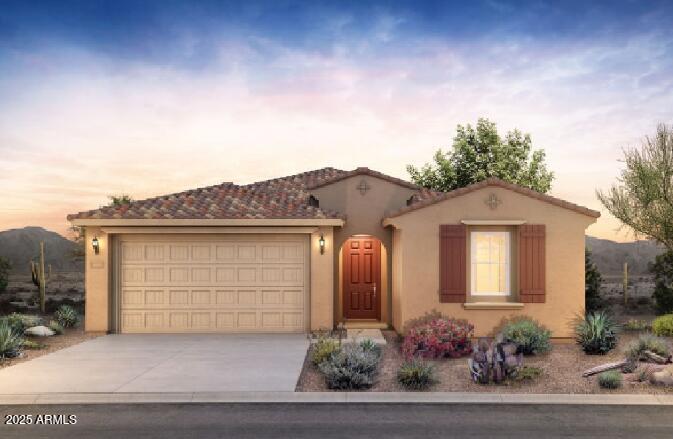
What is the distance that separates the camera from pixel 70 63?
53.5 ft

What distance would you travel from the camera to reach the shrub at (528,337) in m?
11.3

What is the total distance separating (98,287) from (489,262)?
33.0 feet

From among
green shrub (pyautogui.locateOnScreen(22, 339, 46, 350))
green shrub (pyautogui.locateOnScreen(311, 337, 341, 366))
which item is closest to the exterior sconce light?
green shrub (pyautogui.locateOnScreen(311, 337, 341, 366))

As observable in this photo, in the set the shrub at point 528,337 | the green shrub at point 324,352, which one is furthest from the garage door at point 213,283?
the shrub at point 528,337

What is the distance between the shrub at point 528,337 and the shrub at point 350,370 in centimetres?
379

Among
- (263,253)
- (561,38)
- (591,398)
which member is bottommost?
(591,398)

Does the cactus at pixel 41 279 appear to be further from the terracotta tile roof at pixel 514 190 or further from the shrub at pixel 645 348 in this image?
the shrub at pixel 645 348

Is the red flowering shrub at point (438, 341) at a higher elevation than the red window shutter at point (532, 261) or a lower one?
lower

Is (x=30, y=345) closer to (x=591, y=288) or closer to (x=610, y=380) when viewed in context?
(x=610, y=380)

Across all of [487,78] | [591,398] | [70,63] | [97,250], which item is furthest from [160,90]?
[591,398]

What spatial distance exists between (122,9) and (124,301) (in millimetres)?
8477

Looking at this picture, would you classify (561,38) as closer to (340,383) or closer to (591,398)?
(591,398)

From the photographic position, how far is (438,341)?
36.0 feet

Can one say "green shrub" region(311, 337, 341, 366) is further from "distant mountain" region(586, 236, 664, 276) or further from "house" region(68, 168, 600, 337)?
"distant mountain" region(586, 236, 664, 276)
